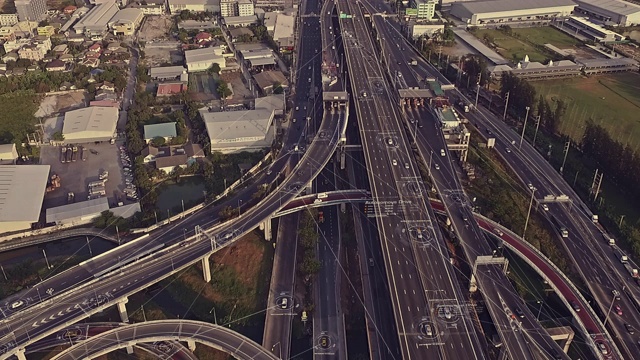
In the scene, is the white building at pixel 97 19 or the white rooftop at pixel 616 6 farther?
the white rooftop at pixel 616 6

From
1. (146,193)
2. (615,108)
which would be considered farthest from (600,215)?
(146,193)

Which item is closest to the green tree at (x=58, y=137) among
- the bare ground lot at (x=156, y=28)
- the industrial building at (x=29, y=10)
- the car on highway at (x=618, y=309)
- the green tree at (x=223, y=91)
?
the green tree at (x=223, y=91)

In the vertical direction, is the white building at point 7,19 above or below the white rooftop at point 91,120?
above

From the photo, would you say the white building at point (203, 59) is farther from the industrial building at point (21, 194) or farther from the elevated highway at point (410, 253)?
the industrial building at point (21, 194)

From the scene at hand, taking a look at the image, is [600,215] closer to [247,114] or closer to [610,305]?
[610,305]

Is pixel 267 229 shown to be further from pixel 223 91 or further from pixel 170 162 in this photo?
pixel 223 91

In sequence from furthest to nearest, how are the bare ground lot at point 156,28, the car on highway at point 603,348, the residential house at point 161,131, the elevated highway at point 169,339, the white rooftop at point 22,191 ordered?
the bare ground lot at point 156,28, the residential house at point 161,131, the white rooftop at point 22,191, the car on highway at point 603,348, the elevated highway at point 169,339

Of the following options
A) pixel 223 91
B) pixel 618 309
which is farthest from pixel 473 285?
pixel 223 91
